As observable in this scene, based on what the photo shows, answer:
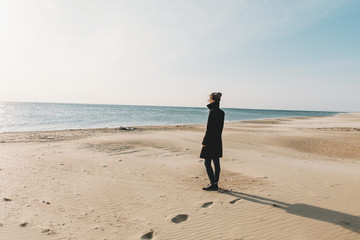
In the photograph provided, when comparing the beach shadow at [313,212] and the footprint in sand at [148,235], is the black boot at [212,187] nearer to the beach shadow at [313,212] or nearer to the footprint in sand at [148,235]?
the beach shadow at [313,212]

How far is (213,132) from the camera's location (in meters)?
5.81

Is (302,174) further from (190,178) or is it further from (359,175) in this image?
(190,178)


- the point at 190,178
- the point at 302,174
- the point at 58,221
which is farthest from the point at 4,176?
the point at 302,174

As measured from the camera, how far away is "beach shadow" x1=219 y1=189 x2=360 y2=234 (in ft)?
14.6

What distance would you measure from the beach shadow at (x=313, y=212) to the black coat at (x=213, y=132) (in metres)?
1.17

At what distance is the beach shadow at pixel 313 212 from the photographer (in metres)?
4.44

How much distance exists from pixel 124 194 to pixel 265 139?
14.1 meters

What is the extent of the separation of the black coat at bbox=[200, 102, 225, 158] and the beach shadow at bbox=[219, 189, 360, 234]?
3.85 ft

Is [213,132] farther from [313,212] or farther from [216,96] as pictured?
[313,212]

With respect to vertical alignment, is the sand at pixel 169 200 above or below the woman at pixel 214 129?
below

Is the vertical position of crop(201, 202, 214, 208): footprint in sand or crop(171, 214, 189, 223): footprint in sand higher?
crop(201, 202, 214, 208): footprint in sand

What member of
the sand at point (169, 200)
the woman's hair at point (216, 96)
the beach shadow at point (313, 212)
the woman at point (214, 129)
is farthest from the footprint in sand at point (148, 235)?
the woman's hair at point (216, 96)

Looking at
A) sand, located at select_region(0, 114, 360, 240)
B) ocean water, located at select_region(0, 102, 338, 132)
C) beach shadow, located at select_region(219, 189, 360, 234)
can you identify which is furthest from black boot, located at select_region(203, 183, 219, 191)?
ocean water, located at select_region(0, 102, 338, 132)

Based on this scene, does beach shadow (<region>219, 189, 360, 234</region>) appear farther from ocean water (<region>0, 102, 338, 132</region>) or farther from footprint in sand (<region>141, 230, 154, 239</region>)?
ocean water (<region>0, 102, 338, 132</region>)
